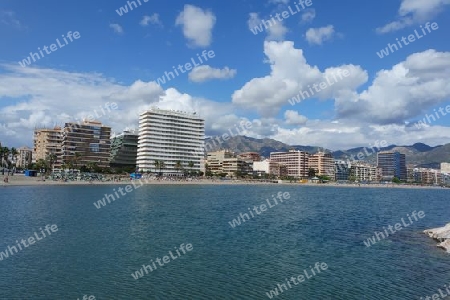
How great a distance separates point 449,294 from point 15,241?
35.3 metres

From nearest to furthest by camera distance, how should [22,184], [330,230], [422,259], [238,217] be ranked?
1. [422,259]
2. [330,230]
3. [238,217]
4. [22,184]

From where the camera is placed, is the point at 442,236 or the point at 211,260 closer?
the point at 211,260

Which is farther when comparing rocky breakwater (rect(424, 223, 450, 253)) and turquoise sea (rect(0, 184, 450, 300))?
rocky breakwater (rect(424, 223, 450, 253))

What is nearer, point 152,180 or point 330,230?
point 330,230

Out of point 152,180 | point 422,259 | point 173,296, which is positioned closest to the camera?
point 173,296

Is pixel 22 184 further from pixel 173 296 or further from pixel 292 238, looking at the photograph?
pixel 173 296

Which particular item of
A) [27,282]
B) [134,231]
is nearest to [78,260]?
[27,282]

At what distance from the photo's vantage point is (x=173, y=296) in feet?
73.4

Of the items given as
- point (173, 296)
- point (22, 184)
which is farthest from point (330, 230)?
point (22, 184)

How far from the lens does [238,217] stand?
195ft

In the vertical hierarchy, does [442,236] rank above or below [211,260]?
above

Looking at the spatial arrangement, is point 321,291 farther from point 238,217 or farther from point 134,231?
point 238,217

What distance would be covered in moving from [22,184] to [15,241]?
99260 mm

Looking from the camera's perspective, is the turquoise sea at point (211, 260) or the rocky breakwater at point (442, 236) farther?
the rocky breakwater at point (442, 236)
